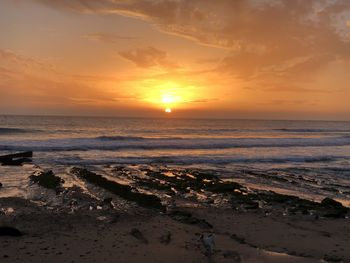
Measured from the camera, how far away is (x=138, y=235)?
8344mm

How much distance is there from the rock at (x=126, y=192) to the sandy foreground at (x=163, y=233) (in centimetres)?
34

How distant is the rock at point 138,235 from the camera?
8.01 metres

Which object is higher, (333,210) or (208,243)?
(208,243)

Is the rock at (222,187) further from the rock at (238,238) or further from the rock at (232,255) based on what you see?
the rock at (232,255)

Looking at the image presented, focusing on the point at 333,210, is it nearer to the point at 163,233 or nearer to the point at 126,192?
the point at 163,233

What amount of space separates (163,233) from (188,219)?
1.48 meters

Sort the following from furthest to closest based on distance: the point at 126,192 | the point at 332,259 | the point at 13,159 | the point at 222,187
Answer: the point at 13,159
the point at 222,187
the point at 126,192
the point at 332,259

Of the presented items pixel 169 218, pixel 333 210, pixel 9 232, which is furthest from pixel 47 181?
pixel 333 210

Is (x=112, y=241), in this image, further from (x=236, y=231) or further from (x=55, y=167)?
(x=55, y=167)

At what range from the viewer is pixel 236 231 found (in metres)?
8.90

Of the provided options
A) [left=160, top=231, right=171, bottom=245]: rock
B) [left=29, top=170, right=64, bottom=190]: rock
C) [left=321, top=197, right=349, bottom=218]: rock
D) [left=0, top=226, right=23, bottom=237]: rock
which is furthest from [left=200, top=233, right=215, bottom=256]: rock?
[left=29, top=170, right=64, bottom=190]: rock

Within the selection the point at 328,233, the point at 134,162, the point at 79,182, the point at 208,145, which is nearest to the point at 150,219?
the point at 328,233

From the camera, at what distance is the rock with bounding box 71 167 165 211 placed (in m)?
11.6

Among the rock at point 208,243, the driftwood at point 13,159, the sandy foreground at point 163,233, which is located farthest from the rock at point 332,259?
the driftwood at point 13,159
